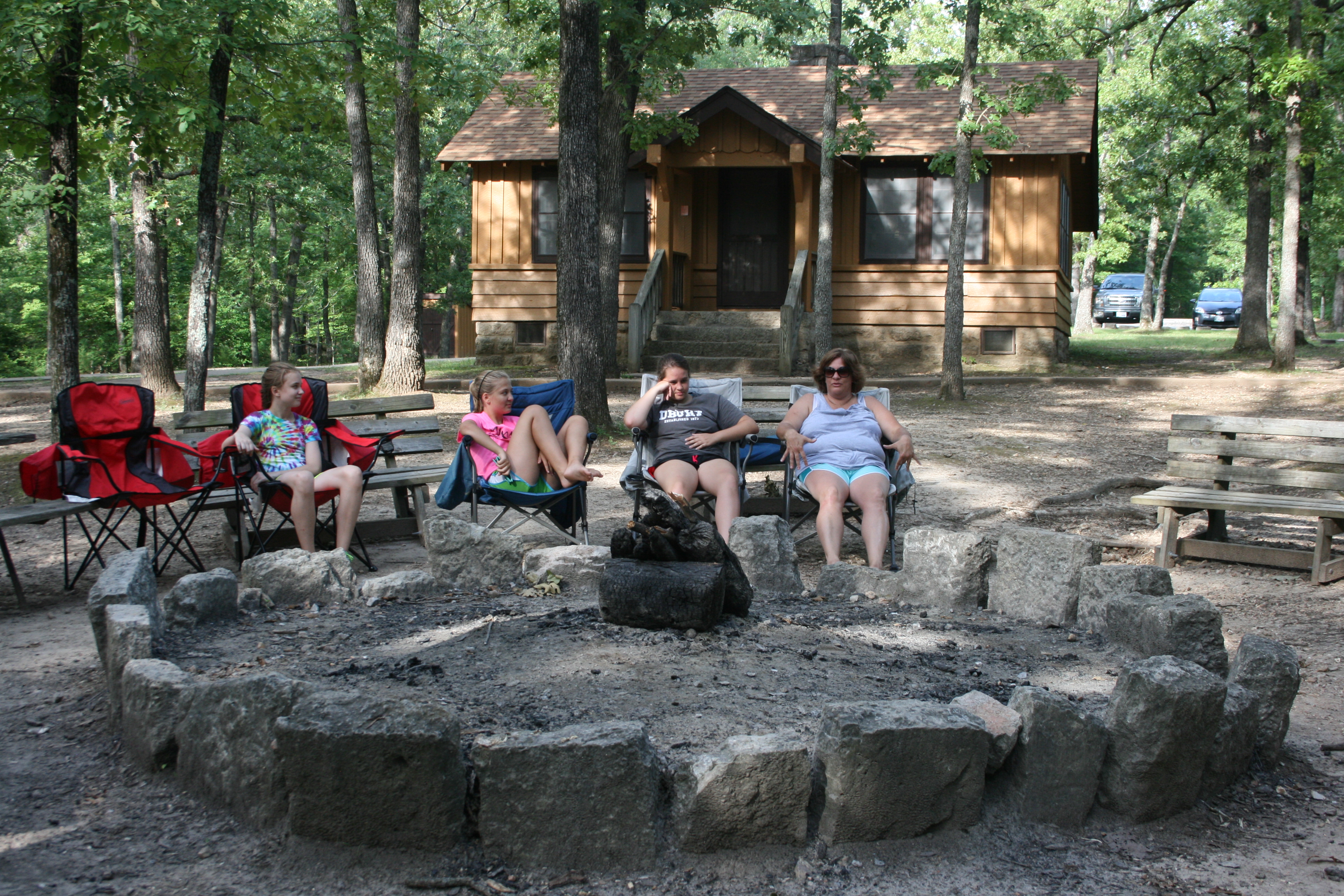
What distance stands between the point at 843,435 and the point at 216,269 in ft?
52.4

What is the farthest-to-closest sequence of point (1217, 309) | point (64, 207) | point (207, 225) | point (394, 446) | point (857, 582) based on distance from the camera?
point (1217, 309) < point (207, 225) < point (64, 207) < point (394, 446) < point (857, 582)

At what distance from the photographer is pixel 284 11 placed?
318 inches

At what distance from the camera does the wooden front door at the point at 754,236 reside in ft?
55.0

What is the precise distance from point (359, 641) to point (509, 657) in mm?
626

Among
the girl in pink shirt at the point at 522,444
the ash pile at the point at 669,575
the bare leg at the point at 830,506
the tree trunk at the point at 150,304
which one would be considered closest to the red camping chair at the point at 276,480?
the girl in pink shirt at the point at 522,444

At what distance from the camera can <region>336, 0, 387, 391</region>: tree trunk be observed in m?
13.5

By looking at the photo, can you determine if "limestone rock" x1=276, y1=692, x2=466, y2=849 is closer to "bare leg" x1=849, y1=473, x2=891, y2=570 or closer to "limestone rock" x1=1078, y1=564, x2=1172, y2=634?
"limestone rock" x1=1078, y1=564, x2=1172, y2=634

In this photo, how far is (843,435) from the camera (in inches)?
222

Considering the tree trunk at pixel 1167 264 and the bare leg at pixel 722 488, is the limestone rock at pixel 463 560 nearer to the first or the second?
the bare leg at pixel 722 488

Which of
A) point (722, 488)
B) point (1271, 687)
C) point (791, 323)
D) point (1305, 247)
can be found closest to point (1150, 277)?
point (1305, 247)

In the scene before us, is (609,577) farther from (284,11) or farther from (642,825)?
(284,11)

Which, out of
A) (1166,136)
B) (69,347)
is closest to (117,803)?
(69,347)

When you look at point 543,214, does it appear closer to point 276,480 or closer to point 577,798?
point 276,480

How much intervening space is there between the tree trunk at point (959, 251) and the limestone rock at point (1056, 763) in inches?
380
